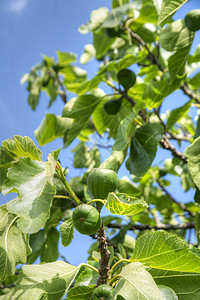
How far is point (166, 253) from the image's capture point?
84cm

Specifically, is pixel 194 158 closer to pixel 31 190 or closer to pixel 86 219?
pixel 86 219

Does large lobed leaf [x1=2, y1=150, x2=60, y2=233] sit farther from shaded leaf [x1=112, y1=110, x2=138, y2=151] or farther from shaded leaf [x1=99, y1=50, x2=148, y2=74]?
shaded leaf [x1=99, y1=50, x2=148, y2=74]

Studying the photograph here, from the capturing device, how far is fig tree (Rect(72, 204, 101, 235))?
31.9 inches

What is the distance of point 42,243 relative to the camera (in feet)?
5.20

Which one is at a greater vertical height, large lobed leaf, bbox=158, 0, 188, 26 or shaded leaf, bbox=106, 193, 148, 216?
large lobed leaf, bbox=158, 0, 188, 26

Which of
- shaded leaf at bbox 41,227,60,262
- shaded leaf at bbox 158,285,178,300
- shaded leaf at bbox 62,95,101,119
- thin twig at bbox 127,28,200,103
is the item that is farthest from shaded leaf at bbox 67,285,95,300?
thin twig at bbox 127,28,200,103

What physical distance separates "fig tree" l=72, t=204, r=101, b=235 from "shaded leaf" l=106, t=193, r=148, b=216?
5 cm

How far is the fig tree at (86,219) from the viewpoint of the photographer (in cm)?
81

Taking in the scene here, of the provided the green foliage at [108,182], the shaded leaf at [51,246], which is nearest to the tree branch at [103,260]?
the green foliage at [108,182]

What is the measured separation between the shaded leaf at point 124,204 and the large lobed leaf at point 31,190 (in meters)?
0.15

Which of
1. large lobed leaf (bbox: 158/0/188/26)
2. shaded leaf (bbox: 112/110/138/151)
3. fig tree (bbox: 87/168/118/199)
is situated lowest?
fig tree (bbox: 87/168/118/199)

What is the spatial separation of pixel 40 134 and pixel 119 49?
79 cm

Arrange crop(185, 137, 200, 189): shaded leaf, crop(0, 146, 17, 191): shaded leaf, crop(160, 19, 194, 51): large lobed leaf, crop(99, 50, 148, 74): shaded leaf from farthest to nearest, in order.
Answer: crop(99, 50, 148, 74): shaded leaf < crop(160, 19, 194, 51): large lobed leaf < crop(185, 137, 200, 189): shaded leaf < crop(0, 146, 17, 191): shaded leaf

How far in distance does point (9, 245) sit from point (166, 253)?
1.54 feet
